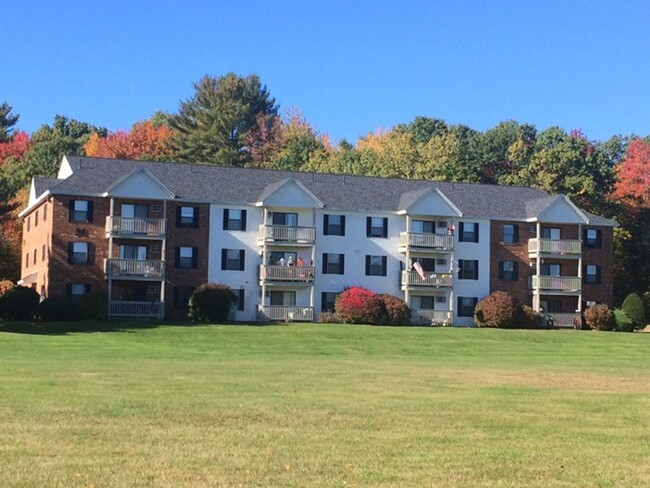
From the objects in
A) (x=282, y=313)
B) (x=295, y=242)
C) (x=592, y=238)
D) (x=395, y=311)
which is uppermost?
(x=592, y=238)

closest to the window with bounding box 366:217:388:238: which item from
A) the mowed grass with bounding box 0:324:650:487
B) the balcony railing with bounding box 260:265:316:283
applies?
the balcony railing with bounding box 260:265:316:283

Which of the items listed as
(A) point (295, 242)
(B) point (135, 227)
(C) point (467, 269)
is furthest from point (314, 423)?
(C) point (467, 269)

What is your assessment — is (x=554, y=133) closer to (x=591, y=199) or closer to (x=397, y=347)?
(x=591, y=199)

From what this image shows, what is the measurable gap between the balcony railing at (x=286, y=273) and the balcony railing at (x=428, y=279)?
6.41m

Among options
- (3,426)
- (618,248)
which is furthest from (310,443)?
(618,248)

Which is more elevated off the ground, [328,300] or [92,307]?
[328,300]

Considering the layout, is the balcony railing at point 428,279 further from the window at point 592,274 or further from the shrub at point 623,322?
the shrub at point 623,322

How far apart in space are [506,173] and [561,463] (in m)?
80.9

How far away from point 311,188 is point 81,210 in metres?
15.6

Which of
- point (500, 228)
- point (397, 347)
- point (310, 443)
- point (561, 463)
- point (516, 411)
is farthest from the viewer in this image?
point (500, 228)

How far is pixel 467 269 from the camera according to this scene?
6481 centimetres

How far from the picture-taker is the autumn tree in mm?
102500

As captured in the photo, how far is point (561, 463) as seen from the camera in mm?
12445

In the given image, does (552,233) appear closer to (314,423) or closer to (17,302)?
(17,302)
